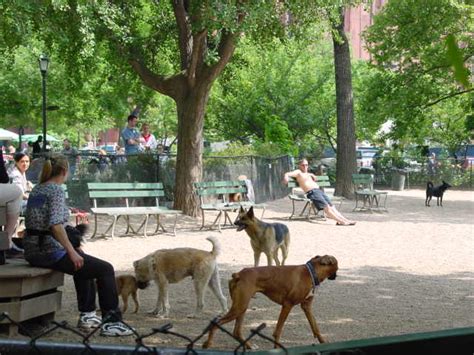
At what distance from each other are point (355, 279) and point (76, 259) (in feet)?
16.1

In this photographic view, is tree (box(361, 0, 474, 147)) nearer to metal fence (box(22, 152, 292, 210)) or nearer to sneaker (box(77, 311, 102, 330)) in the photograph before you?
metal fence (box(22, 152, 292, 210))

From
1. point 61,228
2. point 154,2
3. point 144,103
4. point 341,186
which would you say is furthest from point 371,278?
point 144,103

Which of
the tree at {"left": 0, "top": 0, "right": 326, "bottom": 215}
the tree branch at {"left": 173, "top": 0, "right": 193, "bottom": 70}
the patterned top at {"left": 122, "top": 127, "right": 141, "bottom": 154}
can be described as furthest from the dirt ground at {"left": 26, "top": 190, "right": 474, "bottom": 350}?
the tree branch at {"left": 173, "top": 0, "right": 193, "bottom": 70}

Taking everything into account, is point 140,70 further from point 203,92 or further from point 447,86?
point 447,86

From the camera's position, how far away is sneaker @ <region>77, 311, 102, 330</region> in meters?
6.55

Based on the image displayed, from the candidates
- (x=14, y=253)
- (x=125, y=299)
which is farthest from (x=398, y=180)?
(x=14, y=253)

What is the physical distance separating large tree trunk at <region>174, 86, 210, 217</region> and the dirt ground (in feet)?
1.69

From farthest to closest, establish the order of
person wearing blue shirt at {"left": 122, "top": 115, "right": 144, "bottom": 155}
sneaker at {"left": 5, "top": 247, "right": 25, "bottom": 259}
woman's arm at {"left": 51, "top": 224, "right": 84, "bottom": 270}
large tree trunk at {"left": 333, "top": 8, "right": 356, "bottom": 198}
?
large tree trunk at {"left": 333, "top": 8, "right": 356, "bottom": 198}, person wearing blue shirt at {"left": 122, "top": 115, "right": 144, "bottom": 155}, sneaker at {"left": 5, "top": 247, "right": 25, "bottom": 259}, woman's arm at {"left": 51, "top": 224, "right": 84, "bottom": 270}

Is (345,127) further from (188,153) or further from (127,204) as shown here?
(127,204)

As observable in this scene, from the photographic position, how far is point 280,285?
616 centimetres

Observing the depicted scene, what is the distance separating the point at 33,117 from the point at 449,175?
25516mm

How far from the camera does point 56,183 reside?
6672 millimetres

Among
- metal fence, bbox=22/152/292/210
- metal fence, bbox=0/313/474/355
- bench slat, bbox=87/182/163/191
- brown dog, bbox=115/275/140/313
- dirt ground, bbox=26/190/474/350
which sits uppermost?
metal fence, bbox=22/152/292/210

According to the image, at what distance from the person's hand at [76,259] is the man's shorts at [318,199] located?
37.9ft
